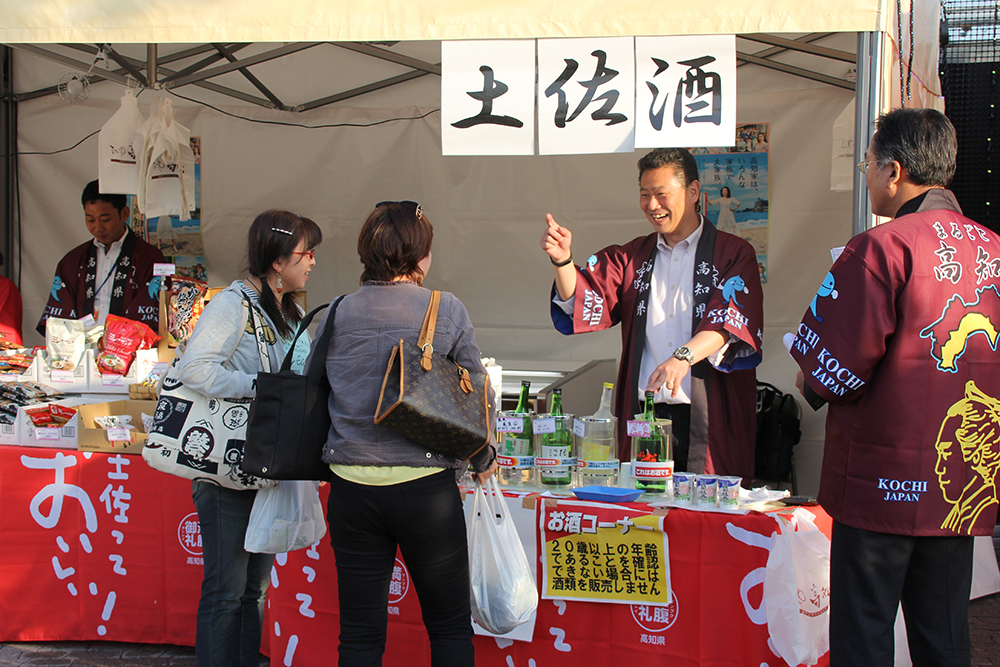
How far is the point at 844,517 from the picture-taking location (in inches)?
73.4

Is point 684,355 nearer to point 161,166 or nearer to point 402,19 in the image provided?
point 402,19

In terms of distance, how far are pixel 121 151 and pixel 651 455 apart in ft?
9.16

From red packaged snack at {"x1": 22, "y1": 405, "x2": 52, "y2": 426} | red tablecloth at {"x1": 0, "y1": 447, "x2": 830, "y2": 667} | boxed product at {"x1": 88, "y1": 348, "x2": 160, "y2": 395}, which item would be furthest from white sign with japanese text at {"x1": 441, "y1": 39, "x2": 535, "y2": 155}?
red packaged snack at {"x1": 22, "y1": 405, "x2": 52, "y2": 426}

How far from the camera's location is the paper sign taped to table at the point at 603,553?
2316 millimetres

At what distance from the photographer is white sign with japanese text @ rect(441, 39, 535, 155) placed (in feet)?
8.39

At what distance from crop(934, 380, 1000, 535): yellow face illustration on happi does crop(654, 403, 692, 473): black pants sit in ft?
3.30

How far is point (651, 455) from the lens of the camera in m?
2.46

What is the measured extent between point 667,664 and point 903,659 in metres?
0.78

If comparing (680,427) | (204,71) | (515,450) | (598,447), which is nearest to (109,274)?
(204,71)

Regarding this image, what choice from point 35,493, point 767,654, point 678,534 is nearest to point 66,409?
point 35,493

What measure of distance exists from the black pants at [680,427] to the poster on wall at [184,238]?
346 cm


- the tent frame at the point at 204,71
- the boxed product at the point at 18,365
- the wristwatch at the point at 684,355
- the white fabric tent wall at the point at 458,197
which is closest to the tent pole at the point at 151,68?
the tent frame at the point at 204,71

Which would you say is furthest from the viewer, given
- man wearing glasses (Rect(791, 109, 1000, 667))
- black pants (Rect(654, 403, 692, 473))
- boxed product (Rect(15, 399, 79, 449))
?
boxed product (Rect(15, 399, 79, 449))

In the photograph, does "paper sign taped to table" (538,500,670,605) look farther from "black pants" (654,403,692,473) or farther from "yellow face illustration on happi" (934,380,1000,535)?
"yellow face illustration on happi" (934,380,1000,535)
